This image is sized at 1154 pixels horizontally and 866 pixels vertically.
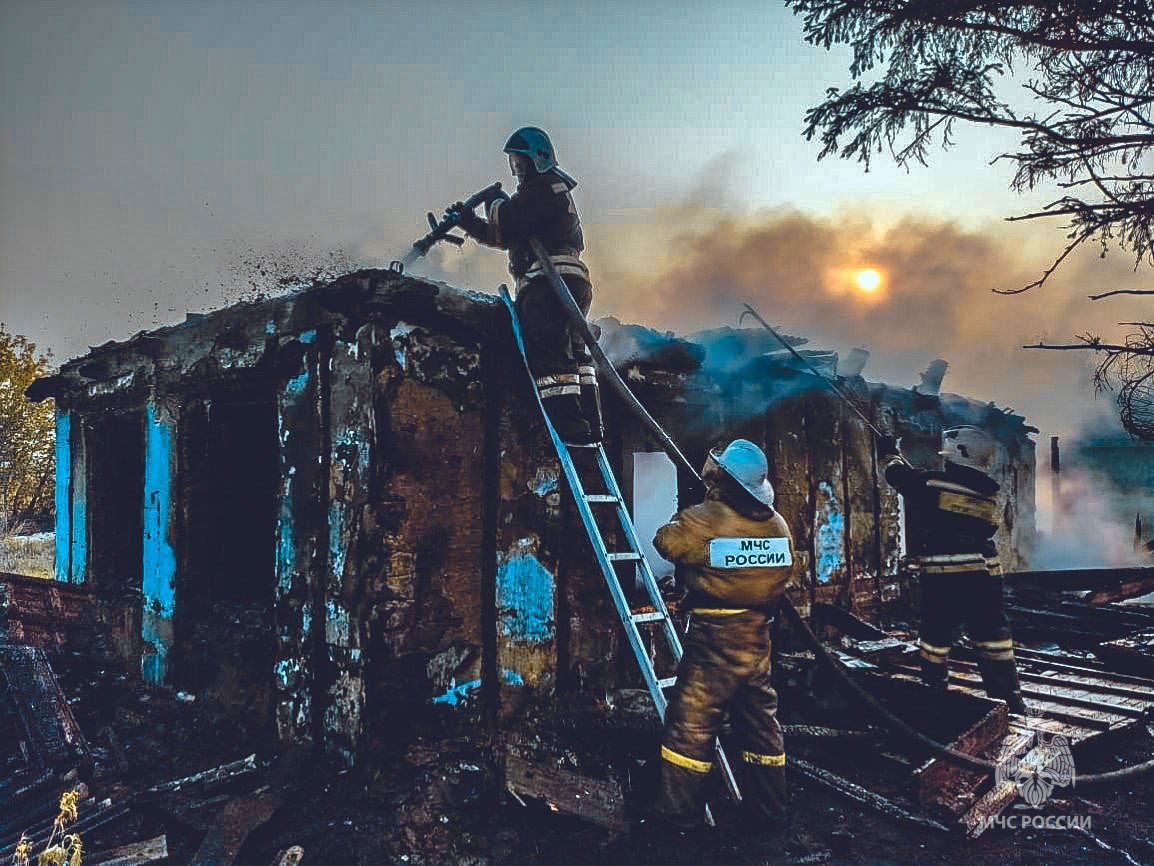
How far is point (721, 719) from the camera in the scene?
3.77 m

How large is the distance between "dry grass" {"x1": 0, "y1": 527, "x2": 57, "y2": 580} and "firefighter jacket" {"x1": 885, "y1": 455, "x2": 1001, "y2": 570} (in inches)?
711

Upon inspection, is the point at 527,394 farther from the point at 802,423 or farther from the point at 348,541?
the point at 802,423

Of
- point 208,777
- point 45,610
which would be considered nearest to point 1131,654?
point 208,777

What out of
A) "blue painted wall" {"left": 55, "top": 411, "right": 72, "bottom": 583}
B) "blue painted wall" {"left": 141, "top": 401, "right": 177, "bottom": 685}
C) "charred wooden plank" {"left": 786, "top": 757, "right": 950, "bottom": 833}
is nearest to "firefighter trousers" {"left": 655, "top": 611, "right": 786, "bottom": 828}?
"charred wooden plank" {"left": 786, "top": 757, "right": 950, "bottom": 833}

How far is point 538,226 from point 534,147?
55 cm

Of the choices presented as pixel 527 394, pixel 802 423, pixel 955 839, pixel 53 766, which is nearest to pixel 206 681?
pixel 53 766

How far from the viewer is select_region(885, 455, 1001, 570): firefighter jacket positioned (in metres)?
5.38

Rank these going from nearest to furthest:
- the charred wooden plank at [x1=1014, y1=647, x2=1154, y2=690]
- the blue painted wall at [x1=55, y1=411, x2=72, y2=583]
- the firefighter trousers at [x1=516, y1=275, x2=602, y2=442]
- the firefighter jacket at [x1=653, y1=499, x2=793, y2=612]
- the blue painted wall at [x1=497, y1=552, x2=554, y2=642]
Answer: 1. the firefighter jacket at [x1=653, y1=499, x2=793, y2=612]
2. the firefighter trousers at [x1=516, y1=275, x2=602, y2=442]
3. the blue painted wall at [x1=497, y1=552, x2=554, y2=642]
4. the charred wooden plank at [x1=1014, y1=647, x2=1154, y2=690]
5. the blue painted wall at [x1=55, y1=411, x2=72, y2=583]

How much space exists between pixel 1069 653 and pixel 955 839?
5.33m

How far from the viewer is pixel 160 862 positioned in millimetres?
3645

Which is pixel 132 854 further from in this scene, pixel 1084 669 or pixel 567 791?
pixel 1084 669

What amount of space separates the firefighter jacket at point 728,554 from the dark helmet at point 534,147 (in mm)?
2592

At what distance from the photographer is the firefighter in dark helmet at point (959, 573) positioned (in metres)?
5.22

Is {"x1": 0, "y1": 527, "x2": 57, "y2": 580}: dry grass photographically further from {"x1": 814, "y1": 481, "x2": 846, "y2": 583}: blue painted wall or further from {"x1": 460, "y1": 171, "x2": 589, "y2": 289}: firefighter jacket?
{"x1": 814, "y1": 481, "x2": 846, "y2": 583}: blue painted wall
